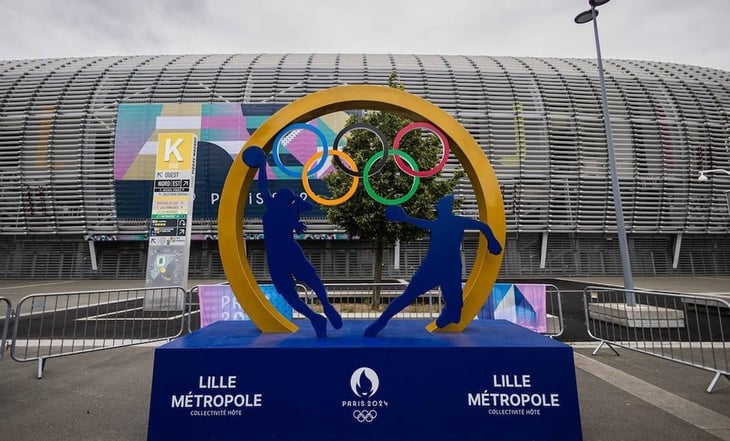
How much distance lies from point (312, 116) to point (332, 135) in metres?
18.3

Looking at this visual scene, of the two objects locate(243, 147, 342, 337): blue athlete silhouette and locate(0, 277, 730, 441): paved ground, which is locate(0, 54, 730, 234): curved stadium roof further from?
locate(243, 147, 342, 337): blue athlete silhouette

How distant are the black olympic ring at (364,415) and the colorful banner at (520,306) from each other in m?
5.03

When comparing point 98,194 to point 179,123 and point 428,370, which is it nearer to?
point 179,123

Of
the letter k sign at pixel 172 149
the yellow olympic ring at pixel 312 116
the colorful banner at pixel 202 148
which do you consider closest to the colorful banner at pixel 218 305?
the yellow olympic ring at pixel 312 116

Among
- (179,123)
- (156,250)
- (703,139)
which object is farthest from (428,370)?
(703,139)

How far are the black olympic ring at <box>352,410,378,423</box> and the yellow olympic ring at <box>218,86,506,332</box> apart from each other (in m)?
1.44

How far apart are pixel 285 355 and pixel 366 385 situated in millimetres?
817

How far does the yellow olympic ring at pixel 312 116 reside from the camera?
450cm

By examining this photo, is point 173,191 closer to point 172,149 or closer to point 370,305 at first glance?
point 172,149

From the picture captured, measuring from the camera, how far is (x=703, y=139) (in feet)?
83.8

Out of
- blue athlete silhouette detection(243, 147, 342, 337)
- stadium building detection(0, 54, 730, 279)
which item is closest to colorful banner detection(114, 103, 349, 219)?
stadium building detection(0, 54, 730, 279)

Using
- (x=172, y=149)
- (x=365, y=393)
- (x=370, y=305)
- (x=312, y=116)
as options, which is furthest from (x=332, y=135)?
(x=365, y=393)

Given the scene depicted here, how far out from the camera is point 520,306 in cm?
773

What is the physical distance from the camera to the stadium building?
23.3 m
